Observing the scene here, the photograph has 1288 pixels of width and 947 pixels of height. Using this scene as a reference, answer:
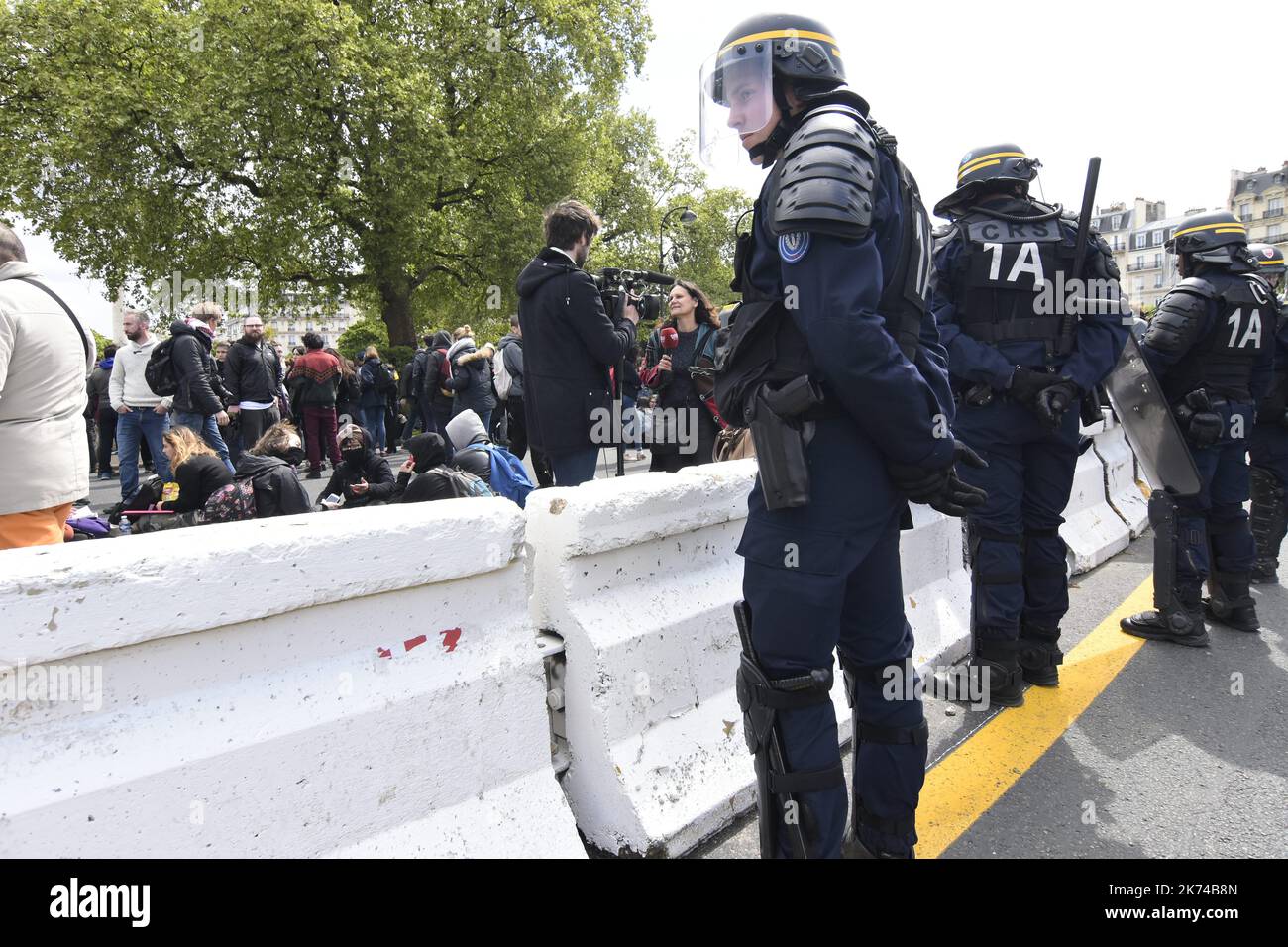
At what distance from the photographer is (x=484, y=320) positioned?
27.0 m

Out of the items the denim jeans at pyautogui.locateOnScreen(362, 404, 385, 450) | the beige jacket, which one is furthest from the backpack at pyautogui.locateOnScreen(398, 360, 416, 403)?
the beige jacket

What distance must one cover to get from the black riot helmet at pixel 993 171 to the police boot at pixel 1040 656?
71.7 inches

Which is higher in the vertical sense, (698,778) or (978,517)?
(978,517)

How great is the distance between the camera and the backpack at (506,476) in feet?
16.2

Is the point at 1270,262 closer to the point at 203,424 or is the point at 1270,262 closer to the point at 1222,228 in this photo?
the point at 1222,228

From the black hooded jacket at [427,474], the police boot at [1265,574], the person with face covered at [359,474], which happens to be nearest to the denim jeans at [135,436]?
the person with face covered at [359,474]

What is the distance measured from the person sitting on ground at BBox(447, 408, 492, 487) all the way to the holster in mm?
3134

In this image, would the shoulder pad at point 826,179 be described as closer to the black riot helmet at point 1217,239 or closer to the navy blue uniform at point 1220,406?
the navy blue uniform at point 1220,406

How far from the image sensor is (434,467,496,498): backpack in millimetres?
4277

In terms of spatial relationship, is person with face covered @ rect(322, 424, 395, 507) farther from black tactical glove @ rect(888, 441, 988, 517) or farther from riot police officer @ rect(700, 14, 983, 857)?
black tactical glove @ rect(888, 441, 988, 517)
